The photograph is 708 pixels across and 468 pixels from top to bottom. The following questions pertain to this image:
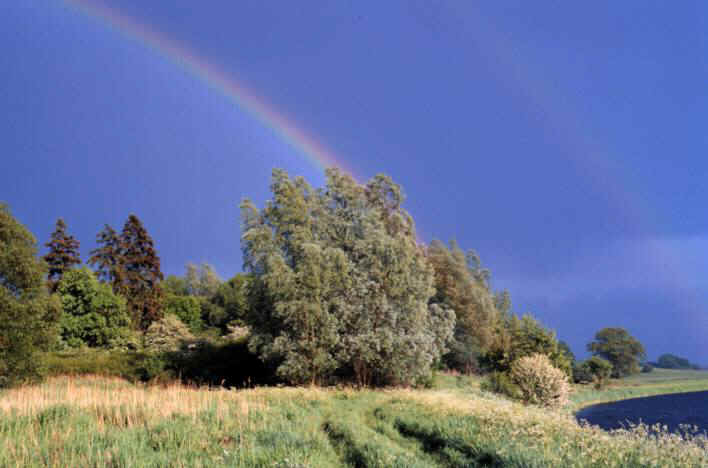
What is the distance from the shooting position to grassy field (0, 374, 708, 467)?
20.7ft

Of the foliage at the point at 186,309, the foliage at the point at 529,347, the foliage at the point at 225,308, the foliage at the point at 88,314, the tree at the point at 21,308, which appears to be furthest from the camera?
the foliage at the point at 225,308

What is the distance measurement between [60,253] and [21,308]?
34603 mm

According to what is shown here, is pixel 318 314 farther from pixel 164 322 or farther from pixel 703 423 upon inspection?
pixel 703 423

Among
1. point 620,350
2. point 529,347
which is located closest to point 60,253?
point 529,347

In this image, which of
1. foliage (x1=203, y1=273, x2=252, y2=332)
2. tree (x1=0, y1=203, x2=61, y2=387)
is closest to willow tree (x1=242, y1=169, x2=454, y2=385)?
tree (x1=0, y1=203, x2=61, y2=387)

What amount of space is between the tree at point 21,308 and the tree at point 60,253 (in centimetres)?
3203

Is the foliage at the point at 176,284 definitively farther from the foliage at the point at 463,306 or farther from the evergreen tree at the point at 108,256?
the foliage at the point at 463,306

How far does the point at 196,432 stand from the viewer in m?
7.86

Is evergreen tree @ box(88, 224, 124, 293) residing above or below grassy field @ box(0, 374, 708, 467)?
above

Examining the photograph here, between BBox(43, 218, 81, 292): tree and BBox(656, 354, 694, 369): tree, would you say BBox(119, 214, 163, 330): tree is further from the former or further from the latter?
BBox(656, 354, 694, 369): tree

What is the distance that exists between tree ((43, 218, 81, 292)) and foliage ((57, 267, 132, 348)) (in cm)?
948

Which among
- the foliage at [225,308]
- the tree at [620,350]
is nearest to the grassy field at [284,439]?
the foliage at [225,308]

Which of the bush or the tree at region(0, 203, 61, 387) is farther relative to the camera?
the bush

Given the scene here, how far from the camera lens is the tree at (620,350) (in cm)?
7550
